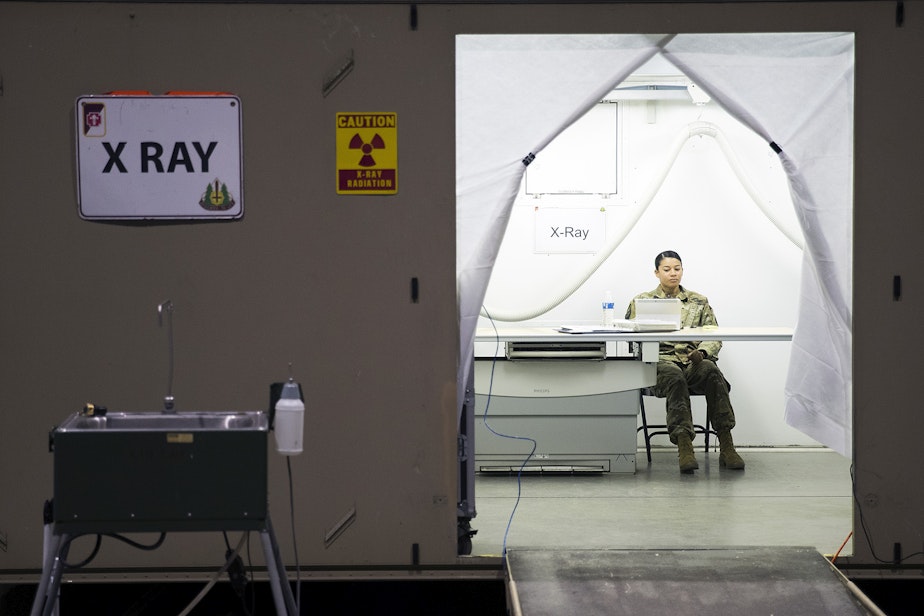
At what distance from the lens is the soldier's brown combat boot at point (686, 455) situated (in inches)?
217

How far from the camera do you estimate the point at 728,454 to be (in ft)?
18.5

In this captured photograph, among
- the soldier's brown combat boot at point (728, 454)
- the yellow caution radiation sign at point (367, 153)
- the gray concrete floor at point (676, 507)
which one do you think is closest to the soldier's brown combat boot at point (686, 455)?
the gray concrete floor at point (676, 507)

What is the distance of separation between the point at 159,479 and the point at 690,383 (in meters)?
3.88

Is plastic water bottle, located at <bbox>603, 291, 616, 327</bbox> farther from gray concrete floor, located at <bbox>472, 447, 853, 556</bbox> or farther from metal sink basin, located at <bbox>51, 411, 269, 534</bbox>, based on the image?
metal sink basin, located at <bbox>51, 411, 269, 534</bbox>

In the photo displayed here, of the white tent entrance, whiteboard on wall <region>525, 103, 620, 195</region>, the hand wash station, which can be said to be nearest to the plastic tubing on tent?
whiteboard on wall <region>525, 103, 620, 195</region>

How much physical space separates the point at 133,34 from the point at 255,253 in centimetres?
91

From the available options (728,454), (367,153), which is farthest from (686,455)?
(367,153)

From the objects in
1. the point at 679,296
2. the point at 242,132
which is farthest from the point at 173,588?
the point at 679,296

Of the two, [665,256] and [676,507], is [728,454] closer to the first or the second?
[676,507]

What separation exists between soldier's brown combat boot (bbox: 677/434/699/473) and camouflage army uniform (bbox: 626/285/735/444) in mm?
47

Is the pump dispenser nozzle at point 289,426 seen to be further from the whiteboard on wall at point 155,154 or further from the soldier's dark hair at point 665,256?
the soldier's dark hair at point 665,256

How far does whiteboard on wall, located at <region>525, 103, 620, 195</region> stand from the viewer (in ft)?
20.8

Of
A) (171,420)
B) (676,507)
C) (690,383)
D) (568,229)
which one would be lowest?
(676,507)

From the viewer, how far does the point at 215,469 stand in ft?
8.46
